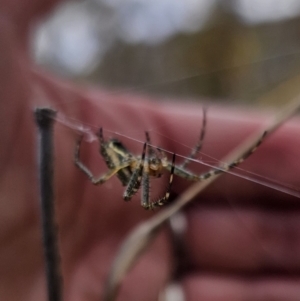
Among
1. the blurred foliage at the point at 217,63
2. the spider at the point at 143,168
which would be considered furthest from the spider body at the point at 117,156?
the blurred foliage at the point at 217,63

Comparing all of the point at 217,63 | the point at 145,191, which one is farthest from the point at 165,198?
the point at 217,63

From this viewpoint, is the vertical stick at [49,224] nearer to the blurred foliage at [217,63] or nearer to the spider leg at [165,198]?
the spider leg at [165,198]

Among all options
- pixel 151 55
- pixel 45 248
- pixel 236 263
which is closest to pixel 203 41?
pixel 151 55

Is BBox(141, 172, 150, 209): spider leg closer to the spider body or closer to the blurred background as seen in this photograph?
the spider body

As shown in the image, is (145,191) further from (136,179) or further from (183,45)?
(183,45)

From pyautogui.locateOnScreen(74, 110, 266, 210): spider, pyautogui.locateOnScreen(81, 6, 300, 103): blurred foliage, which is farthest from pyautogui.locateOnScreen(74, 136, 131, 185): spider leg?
pyautogui.locateOnScreen(81, 6, 300, 103): blurred foliage
